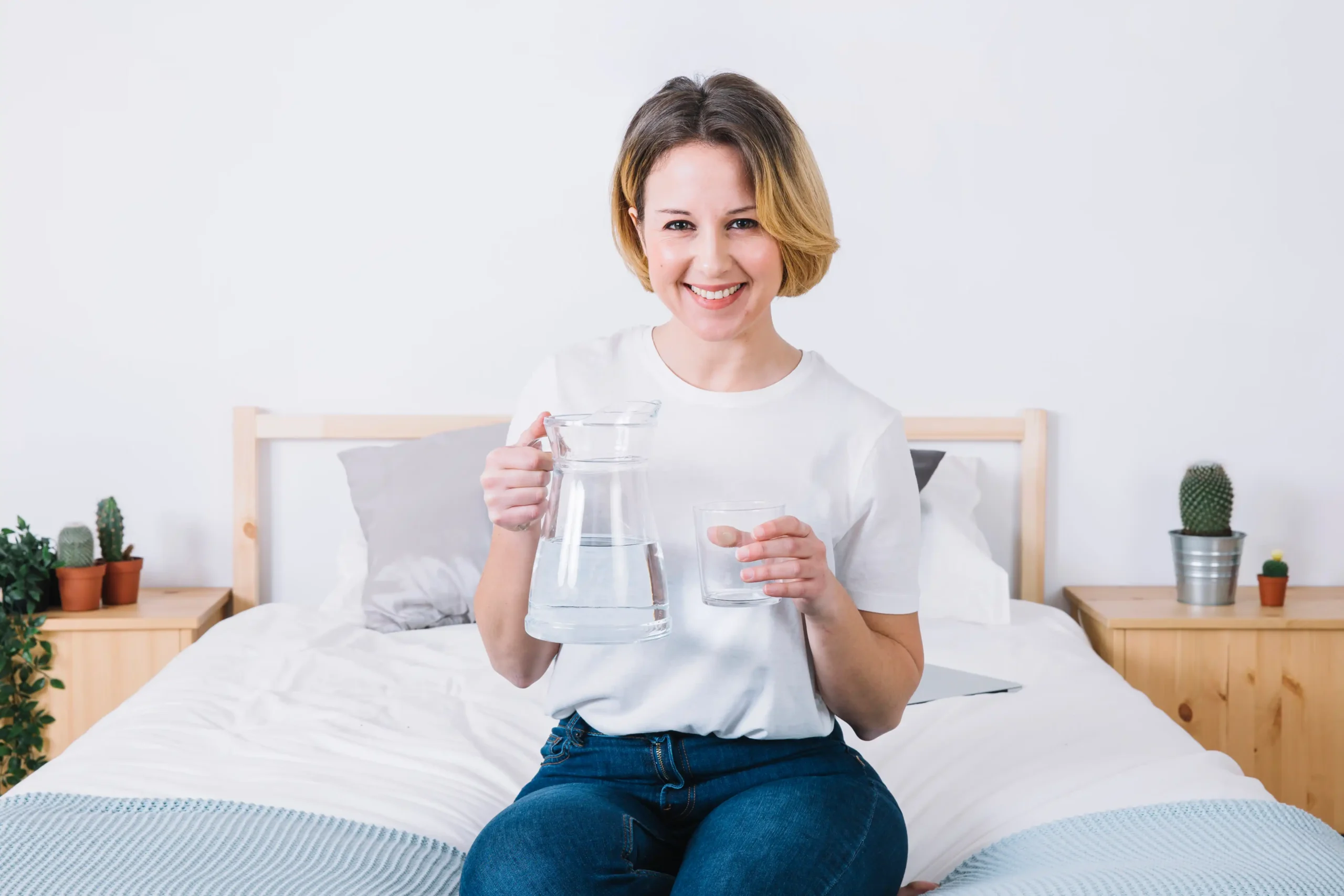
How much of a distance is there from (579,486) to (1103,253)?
2.11 meters

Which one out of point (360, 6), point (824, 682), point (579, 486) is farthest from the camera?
point (360, 6)

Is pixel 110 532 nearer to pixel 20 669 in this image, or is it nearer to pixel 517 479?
pixel 20 669

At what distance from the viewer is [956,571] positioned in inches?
94.0

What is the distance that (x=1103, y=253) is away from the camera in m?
2.74

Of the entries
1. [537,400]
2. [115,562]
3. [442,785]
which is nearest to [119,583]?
[115,562]

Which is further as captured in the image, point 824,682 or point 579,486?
point 824,682

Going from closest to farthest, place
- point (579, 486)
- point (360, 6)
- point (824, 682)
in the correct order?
point (579, 486) → point (824, 682) → point (360, 6)

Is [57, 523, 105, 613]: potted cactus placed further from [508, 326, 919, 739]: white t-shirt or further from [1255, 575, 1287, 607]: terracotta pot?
[1255, 575, 1287, 607]: terracotta pot

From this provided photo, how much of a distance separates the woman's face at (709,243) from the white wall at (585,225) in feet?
5.11

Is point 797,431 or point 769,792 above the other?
point 797,431

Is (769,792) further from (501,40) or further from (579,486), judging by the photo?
(501,40)

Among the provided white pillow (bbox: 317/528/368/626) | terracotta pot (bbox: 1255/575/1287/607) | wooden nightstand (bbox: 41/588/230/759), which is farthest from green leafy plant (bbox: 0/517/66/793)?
terracotta pot (bbox: 1255/575/1287/607)

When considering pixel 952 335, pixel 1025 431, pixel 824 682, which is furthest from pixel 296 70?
pixel 824 682

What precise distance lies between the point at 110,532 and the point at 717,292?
1912 mm
